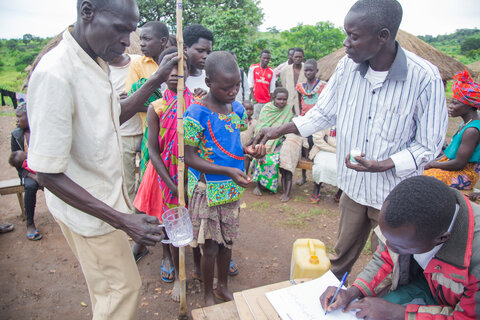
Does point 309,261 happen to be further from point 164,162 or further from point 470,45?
point 470,45

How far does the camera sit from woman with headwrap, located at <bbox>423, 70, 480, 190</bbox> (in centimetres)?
358

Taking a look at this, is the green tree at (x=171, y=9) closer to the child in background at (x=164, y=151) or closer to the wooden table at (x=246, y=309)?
the child in background at (x=164, y=151)

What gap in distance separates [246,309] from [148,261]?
2.05 metres

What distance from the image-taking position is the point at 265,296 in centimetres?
175

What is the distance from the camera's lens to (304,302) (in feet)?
5.37

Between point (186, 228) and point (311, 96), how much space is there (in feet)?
15.6

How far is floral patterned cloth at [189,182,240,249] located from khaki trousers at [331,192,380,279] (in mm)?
911

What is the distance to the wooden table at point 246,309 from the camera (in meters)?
1.64

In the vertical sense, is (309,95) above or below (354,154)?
above

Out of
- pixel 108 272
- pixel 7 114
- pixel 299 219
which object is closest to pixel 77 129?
pixel 108 272

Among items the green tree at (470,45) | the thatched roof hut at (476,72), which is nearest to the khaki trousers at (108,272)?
the thatched roof hut at (476,72)

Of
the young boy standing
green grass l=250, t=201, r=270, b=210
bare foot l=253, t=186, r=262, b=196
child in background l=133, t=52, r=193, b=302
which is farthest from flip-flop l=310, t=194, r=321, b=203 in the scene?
the young boy standing

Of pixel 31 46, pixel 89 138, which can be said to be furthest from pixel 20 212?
pixel 31 46

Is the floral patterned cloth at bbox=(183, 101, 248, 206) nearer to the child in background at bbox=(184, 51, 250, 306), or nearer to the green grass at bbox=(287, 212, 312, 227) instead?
the child in background at bbox=(184, 51, 250, 306)
